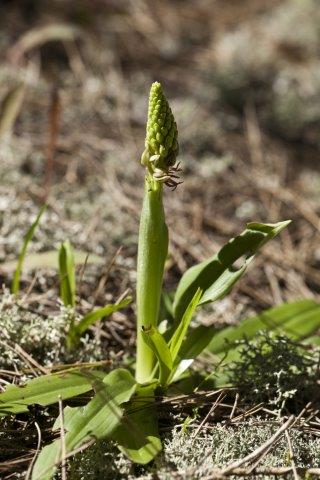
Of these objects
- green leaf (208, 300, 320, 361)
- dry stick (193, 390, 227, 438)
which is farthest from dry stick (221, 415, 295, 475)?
green leaf (208, 300, 320, 361)

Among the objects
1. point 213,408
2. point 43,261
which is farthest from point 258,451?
point 43,261

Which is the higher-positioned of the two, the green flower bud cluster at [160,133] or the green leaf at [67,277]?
the green flower bud cluster at [160,133]

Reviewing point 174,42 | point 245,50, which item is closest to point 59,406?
point 245,50

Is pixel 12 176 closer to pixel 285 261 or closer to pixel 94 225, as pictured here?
pixel 94 225

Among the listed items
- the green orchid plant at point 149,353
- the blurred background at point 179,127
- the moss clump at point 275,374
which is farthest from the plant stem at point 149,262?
the blurred background at point 179,127

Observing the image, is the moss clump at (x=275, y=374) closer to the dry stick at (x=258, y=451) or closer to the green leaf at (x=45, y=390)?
the dry stick at (x=258, y=451)
